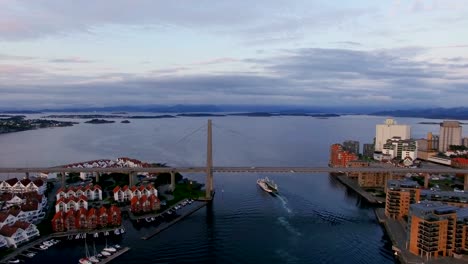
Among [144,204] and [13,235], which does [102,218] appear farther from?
[13,235]

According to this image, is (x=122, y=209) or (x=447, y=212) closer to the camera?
(x=447, y=212)

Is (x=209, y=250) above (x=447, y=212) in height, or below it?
below

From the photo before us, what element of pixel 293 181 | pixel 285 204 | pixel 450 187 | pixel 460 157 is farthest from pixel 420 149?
pixel 285 204

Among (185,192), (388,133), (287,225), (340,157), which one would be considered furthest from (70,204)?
(388,133)

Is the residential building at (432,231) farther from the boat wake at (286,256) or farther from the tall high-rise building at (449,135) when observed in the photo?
the tall high-rise building at (449,135)

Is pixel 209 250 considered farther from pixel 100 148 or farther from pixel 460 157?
pixel 100 148
